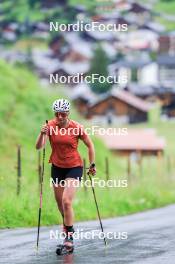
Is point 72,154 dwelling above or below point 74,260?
above

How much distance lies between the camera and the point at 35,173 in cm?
2430

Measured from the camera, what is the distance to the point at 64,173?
9906 mm

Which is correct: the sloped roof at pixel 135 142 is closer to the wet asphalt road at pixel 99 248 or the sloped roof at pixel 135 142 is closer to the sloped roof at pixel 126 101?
the sloped roof at pixel 126 101

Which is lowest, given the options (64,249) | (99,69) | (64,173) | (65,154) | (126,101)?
(64,249)

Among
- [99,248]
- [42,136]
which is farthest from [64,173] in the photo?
[99,248]

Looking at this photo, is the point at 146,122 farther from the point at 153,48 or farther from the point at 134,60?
the point at 153,48

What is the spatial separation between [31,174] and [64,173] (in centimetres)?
1431

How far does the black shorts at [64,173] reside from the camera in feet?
32.3

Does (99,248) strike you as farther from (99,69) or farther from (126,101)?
(99,69)

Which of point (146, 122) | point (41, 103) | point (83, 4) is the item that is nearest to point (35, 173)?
point (41, 103)

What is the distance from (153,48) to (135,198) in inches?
5008

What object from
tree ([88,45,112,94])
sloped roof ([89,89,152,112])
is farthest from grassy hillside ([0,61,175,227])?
tree ([88,45,112,94])

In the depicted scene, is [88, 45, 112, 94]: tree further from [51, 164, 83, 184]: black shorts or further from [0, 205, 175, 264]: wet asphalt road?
[51, 164, 83, 184]: black shorts

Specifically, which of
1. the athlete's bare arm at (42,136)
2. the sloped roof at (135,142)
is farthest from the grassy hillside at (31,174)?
the sloped roof at (135,142)
